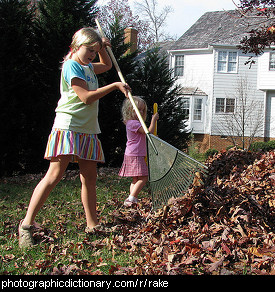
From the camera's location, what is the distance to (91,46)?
10.2 ft

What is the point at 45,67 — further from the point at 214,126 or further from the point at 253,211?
the point at 214,126

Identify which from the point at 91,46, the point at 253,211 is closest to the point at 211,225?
the point at 253,211

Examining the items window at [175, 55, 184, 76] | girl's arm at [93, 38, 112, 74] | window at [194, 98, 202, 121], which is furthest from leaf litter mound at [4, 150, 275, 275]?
window at [175, 55, 184, 76]

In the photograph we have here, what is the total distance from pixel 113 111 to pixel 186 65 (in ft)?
60.4

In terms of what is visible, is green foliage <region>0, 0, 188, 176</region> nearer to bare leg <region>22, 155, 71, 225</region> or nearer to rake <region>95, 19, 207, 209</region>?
rake <region>95, 19, 207, 209</region>

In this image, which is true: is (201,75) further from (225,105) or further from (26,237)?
(26,237)

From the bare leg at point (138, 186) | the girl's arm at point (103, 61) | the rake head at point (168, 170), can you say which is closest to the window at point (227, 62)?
the bare leg at point (138, 186)

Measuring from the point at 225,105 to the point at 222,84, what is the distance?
143 centimetres

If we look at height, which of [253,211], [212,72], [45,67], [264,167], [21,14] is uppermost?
[212,72]

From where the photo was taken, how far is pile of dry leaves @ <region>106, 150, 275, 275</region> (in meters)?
2.52

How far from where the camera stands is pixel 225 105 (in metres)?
24.0

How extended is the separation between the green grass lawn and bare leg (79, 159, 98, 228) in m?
0.18

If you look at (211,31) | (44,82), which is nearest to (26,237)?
(44,82)

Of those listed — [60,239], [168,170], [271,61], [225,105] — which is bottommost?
[60,239]
